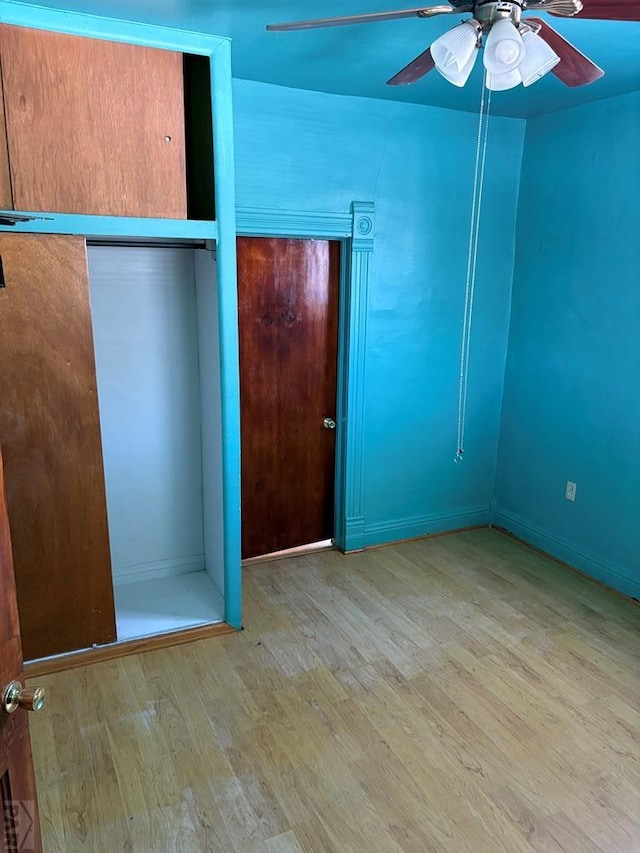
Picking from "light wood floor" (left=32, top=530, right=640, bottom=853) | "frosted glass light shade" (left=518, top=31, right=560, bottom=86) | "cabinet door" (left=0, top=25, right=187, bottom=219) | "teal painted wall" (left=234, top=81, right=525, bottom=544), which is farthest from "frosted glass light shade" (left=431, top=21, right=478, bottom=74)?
"light wood floor" (left=32, top=530, right=640, bottom=853)

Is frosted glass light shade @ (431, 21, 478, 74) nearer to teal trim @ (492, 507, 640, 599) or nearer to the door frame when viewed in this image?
the door frame

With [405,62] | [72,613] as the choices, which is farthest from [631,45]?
[72,613]

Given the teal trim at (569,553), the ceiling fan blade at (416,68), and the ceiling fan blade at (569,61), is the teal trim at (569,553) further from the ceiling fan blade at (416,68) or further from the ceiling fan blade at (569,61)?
the ceiling fan blade at (416,68)

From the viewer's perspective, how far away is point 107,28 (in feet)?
7.55

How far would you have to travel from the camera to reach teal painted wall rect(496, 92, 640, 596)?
3.35m

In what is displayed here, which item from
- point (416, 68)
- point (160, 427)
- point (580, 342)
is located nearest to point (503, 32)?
A: point (416, 68)

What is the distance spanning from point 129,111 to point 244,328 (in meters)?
1.32

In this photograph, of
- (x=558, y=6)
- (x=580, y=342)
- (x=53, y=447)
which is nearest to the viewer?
(x=558, y=6)

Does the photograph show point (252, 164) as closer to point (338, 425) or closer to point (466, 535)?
point (338, 425)

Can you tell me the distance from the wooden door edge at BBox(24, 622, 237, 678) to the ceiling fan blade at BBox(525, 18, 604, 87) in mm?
2703

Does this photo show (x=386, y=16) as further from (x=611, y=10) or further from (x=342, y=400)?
(x=342, y=400)

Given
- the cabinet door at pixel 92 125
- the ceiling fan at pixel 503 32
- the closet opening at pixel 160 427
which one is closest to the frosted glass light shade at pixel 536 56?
the ceiling fan at pixel 503 32

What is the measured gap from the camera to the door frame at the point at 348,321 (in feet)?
11.0

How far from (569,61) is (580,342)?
2021 millimetres
